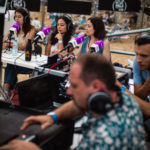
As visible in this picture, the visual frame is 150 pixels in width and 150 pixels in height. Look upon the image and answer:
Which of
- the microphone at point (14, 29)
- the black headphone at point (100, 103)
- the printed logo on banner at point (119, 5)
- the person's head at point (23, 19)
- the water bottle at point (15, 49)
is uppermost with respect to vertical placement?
the printed logo on banner at point (119, 5)

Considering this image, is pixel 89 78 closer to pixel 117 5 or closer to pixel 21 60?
pixel 21 60

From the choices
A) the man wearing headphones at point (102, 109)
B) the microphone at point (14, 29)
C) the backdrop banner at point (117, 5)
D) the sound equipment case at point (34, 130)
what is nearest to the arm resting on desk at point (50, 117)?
the sound equipment case at point (34, 130)

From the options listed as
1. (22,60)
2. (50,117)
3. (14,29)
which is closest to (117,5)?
(14,29)

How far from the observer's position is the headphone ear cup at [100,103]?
1.01m

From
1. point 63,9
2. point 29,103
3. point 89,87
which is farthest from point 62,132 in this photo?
point 63,9

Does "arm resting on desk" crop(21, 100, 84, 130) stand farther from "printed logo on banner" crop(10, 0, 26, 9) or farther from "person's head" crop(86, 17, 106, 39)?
"printed logo on banner" crop(10, 0, 26, 9)

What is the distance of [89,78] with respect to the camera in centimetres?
102

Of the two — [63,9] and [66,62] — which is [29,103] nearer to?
[66,62]

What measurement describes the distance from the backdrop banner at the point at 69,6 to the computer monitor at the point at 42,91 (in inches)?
179

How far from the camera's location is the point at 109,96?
1.04m

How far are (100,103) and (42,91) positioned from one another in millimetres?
1025

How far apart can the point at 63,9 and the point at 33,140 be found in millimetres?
5681

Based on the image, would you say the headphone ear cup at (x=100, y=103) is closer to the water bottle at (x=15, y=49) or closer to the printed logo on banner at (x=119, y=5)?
the water bottle at (x=15, y=49)

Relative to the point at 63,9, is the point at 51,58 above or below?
below
